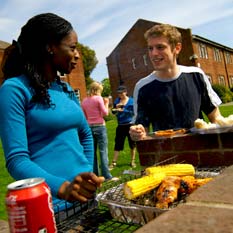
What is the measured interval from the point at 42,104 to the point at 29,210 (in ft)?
2.79

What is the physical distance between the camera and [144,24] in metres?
39.1

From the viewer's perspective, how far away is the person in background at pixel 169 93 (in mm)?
2896

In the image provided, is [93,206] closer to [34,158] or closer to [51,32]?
[34,158]

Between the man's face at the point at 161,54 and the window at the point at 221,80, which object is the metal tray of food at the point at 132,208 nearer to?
the man's face at the point at 161,54

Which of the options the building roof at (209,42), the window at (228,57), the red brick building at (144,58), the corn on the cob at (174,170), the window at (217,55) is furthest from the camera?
the window at (228,57)

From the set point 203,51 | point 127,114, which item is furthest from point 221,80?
point 127,114

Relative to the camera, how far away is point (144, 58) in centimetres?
3900

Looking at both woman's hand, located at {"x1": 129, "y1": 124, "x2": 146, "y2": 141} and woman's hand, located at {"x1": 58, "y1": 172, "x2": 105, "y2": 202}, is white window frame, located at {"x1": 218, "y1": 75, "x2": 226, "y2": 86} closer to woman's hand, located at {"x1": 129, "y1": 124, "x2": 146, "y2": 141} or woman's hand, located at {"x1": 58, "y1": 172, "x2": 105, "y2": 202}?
woman's hand, located at {"x1": 129, "y1": 124, "x2": 146, "y2": 141}


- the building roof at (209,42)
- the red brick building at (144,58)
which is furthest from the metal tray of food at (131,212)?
the building roof at (209,42)

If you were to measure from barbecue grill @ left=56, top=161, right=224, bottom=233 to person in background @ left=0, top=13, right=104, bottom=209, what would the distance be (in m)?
0.24

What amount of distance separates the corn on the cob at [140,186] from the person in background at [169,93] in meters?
1.26

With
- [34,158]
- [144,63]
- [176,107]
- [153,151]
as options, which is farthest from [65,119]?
[144,63]

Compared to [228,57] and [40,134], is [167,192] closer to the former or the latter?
[40,134]

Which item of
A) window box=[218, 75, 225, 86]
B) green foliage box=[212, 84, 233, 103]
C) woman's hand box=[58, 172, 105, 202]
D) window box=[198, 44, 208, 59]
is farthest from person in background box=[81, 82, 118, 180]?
window box=[218, 75, 225, 86]
